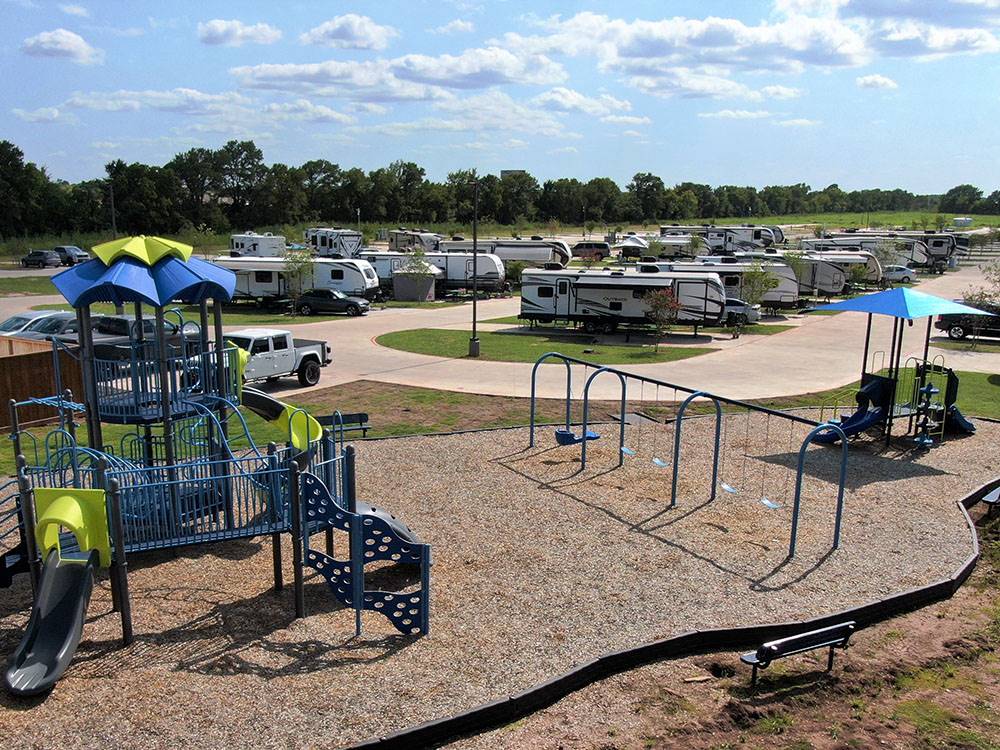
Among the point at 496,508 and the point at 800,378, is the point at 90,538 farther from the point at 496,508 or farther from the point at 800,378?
the point at 800,378

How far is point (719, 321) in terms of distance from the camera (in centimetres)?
3328

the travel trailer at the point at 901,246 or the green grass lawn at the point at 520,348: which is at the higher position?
the travel trailer at the point at 901,246

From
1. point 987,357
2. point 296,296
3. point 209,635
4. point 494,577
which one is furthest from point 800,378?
point 296,296

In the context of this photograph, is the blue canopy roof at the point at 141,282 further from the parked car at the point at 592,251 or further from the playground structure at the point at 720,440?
the parked car at the point at 592,251

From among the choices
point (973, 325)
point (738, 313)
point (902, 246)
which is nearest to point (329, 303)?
point (738, 313)

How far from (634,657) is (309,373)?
613 inches

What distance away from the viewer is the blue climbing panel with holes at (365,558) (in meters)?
9.20

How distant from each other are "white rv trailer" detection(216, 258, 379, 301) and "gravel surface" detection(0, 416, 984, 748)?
84.7ft

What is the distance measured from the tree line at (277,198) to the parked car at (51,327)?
39288 millimetres

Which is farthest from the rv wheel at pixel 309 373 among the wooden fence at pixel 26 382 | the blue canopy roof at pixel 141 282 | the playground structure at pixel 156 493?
the blue canopy roof at pixel 141 282

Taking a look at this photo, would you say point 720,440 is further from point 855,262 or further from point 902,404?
point 855,262

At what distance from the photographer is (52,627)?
848 cm

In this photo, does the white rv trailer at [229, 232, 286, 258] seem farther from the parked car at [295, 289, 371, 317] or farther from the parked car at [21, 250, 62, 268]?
the parked car at [295, 289, 371, 317]

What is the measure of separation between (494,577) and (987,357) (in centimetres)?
2472
